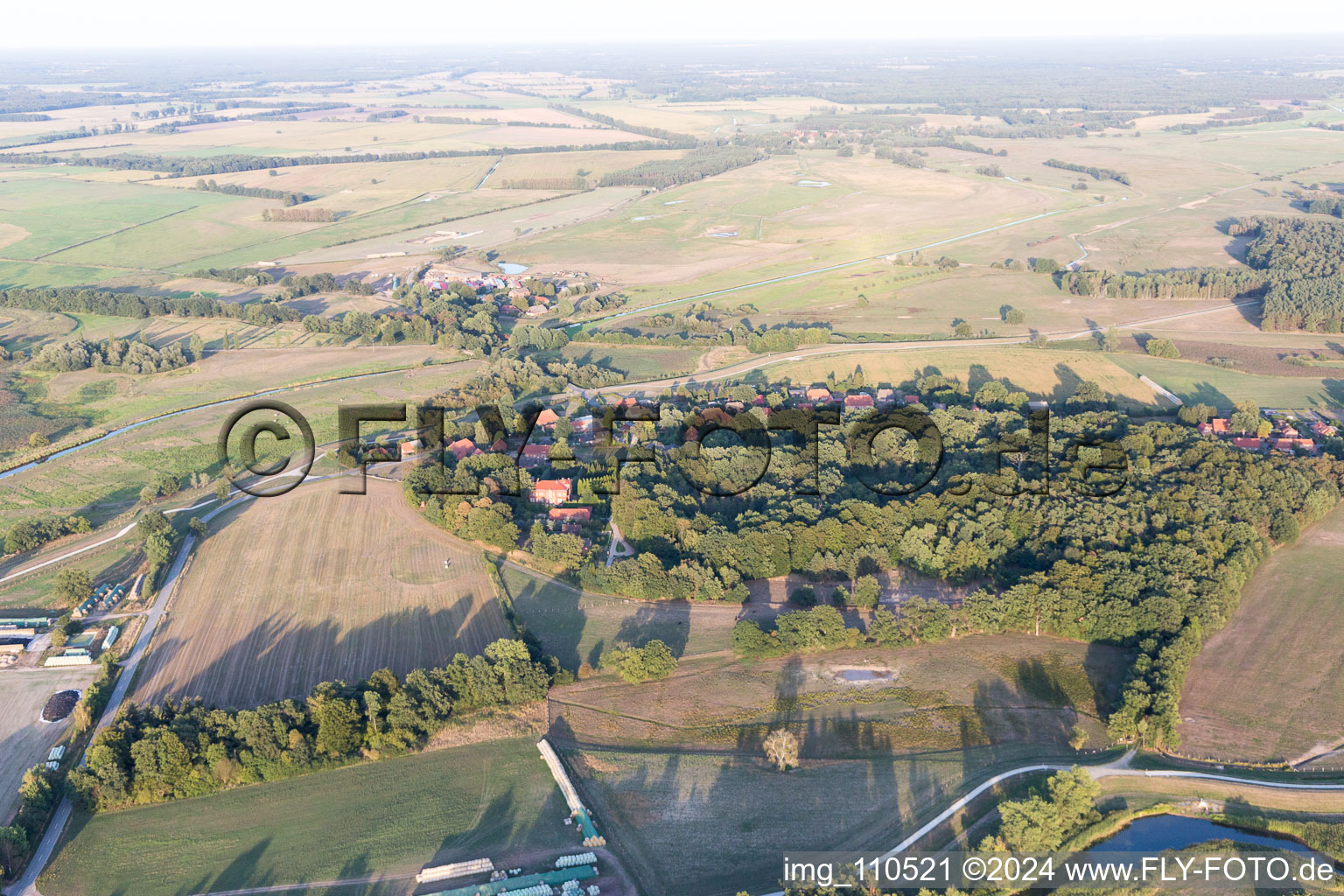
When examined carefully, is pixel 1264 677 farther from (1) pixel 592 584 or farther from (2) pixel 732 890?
(1) pixel 592 584

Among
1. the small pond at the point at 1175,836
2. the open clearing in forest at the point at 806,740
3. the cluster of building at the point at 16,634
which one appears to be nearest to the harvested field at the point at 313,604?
the cluster of building at the point at 16,634

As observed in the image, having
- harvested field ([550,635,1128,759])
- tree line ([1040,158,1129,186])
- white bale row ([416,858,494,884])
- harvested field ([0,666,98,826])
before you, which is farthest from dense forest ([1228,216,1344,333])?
harvested field ([0,666,98,826])

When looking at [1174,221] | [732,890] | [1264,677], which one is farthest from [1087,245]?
[732,890]

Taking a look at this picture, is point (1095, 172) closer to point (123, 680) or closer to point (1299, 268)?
point (1299, 268)

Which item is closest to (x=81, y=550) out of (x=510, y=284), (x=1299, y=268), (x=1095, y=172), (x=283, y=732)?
(x=283, y=732)

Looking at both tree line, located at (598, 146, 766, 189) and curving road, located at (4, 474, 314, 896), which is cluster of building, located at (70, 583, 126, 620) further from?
tree line, located at (598, 146, 766, 189)

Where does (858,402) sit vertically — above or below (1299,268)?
below
